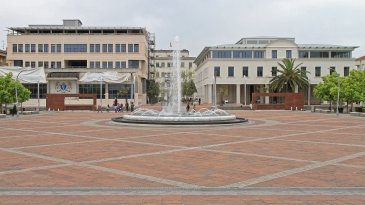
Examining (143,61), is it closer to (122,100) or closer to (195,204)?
(122,100)

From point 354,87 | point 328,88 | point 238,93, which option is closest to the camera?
point 354,87

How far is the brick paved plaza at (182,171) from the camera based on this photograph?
317 inches

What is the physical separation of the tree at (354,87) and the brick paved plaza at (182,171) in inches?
1035

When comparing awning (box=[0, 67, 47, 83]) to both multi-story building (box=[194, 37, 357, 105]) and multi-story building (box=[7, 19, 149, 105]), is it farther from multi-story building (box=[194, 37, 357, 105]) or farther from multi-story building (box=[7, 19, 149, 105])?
multi-story building (box=[194, 37, 357, 105])

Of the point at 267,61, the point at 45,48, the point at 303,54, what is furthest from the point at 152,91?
the point at 303,54

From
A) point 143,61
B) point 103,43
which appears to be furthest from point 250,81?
point 103,43

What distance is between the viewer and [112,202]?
7.60 meters

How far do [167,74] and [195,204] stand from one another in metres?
128

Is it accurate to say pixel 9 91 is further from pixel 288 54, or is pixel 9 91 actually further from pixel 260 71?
pixel 288 54

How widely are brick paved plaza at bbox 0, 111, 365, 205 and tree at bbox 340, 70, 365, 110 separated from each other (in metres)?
26.3

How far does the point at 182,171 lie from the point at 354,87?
1467 inches

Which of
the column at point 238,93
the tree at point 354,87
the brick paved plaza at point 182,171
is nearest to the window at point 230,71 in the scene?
the column at point 238,93

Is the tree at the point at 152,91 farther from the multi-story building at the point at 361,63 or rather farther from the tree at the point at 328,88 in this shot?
the tree at the point at 328,88

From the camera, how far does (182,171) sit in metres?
10.7
